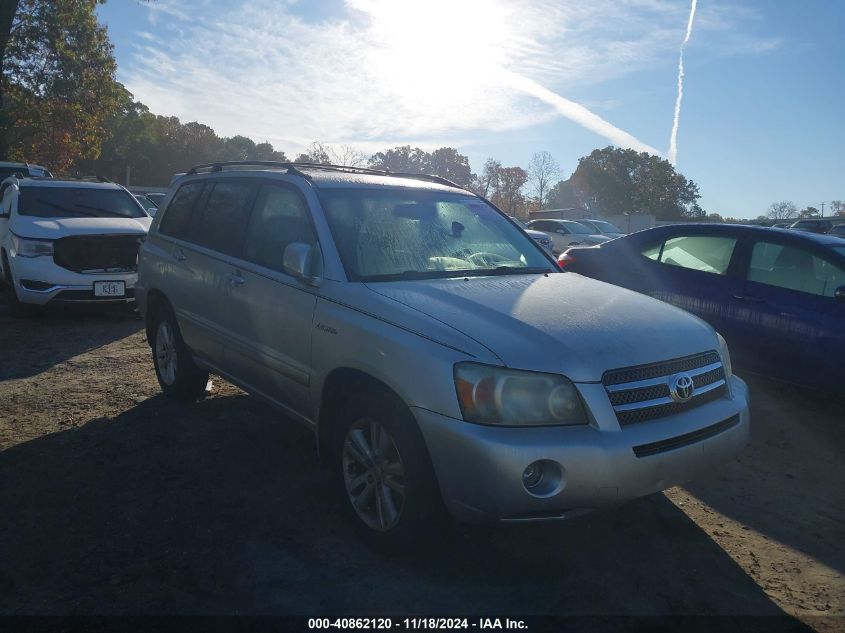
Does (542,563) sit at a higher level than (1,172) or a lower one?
lower

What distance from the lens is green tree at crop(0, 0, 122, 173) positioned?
1008 inches

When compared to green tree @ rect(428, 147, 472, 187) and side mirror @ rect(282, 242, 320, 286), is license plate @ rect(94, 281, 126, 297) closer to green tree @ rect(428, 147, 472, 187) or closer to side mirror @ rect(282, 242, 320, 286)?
side mirror @ rect(282, 242, 320, 286)

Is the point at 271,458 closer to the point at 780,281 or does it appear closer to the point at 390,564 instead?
the point at 390,564

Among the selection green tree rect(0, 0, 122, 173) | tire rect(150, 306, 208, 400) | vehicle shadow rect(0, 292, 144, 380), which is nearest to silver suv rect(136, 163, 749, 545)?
tire rect(150, 306, 208, 400)

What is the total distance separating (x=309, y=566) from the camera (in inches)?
123

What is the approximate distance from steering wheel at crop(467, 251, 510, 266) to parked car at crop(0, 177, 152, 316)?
19.5 ft

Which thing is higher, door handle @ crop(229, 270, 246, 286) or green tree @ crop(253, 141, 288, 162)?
green tree @ crop(253, 141, 288, 162)

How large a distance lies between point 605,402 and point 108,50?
3185 centimetres

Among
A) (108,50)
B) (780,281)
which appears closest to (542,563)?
(780,281)

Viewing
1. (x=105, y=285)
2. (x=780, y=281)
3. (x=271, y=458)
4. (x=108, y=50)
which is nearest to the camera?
(x=271, y=458)

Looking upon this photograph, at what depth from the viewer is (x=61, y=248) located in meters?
8.27

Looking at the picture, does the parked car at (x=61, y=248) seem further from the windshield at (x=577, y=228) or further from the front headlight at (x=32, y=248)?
the windshield at (x=577, y=228)

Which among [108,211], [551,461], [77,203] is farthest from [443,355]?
[77,203]

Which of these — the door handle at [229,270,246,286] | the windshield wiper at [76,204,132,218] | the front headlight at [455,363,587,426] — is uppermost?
the windshield wiper at [76,204,132,218]
